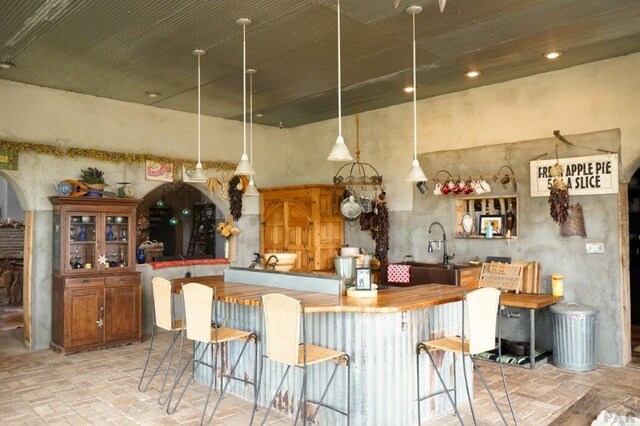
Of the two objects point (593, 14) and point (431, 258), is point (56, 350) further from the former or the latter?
point (593, 14)

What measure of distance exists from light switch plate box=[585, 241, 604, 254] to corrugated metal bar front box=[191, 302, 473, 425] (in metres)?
2.61

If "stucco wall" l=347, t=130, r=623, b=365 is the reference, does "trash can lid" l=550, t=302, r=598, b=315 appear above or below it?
below

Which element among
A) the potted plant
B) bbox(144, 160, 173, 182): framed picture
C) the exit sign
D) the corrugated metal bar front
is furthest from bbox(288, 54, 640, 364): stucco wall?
the exit sign

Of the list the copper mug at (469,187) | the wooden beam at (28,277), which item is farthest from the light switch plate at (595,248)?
the wooden beam at (28,277)

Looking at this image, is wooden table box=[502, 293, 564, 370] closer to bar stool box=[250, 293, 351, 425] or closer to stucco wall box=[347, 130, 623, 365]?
stucco wall box=[347, 130, 623, 365]

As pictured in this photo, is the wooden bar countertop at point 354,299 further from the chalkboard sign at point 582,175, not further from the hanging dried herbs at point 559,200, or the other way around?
the chalkboard sign at point 582,175

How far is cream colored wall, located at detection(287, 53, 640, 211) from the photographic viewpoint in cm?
583

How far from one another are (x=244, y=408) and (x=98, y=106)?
512cm

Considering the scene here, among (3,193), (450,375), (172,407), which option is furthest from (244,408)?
(3,193)

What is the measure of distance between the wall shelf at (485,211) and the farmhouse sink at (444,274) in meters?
0.50

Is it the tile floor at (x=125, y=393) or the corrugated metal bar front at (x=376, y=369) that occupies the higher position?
the corrugated metal bar front at (x=376, y=369)

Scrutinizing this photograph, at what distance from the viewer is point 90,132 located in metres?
7.34

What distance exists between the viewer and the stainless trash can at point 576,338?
5645mm

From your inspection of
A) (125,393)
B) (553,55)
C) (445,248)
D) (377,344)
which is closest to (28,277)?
(125,393)
